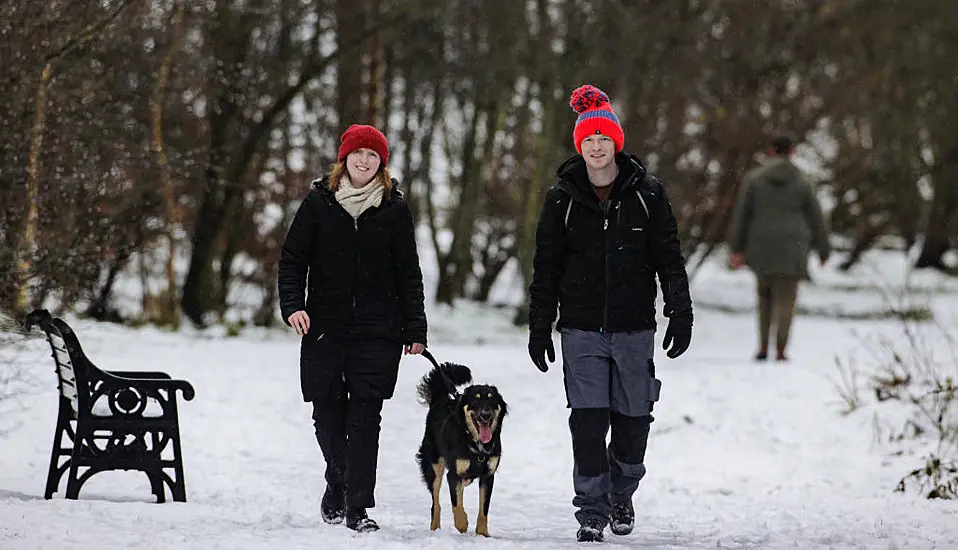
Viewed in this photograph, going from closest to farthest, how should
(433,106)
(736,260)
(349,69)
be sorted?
(736,260), (349,69), (433,106)

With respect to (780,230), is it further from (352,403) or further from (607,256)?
(352,403)

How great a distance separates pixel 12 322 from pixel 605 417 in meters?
3.86

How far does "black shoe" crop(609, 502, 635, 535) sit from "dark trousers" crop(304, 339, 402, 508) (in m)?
1.28

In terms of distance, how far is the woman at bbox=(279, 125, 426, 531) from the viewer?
20.1 feet

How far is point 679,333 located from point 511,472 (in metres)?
3.36

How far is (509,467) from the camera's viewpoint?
932 cm

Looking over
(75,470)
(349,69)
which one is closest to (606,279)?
(75,470)

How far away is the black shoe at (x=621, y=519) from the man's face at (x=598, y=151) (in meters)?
1.79

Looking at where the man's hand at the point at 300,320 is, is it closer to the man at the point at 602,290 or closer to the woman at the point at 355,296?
the woman at the point at 355,296

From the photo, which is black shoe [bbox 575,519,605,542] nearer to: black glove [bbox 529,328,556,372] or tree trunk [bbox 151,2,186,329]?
black glove [bbox 529,328,556,372]

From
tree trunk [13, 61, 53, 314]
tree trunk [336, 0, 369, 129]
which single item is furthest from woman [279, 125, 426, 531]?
tree trunk [336, 0, 369, 129]

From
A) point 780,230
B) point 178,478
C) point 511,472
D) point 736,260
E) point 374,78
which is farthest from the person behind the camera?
point 374,78

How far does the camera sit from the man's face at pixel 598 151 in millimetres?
6133

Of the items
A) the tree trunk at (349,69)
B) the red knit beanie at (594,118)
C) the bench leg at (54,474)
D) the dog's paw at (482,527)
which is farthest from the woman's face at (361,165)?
the tree trunk at (349,69)
